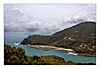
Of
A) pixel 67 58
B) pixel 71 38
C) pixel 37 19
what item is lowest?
pixel 67 58

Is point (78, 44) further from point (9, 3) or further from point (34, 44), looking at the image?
point (9, 3)

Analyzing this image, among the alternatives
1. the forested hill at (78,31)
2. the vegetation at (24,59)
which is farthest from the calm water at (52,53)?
the forested hill at (78,31)

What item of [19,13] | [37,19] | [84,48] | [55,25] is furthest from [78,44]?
[19,13]

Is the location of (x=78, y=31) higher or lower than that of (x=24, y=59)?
higher

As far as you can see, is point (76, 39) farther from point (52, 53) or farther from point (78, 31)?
point (52, 53)

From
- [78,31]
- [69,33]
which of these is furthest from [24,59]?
[78,31]

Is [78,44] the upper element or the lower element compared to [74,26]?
lower

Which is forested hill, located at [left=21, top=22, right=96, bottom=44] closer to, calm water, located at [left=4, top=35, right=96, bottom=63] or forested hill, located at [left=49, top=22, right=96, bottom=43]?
forested hill, located at [left=49, top=22, right=96, bottom=43]
